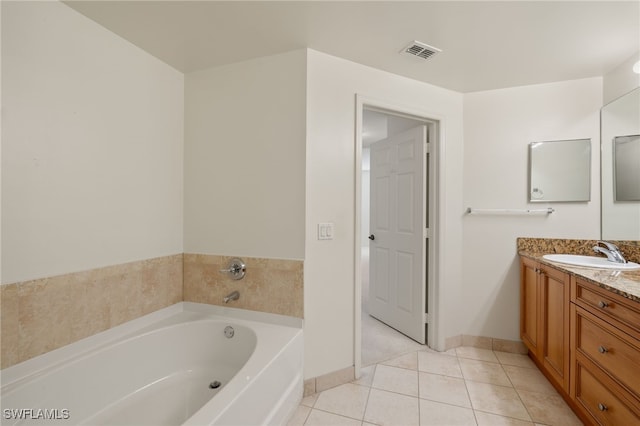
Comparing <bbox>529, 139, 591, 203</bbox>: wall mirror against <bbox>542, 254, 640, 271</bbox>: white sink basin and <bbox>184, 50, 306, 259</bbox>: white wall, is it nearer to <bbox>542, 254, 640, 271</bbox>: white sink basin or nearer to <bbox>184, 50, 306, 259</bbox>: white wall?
<bbox>542, 254, 640, 271</bbox>: white sink basin

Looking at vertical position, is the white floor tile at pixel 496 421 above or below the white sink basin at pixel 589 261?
below

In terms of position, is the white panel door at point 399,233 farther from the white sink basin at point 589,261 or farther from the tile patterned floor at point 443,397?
the white sink basin at point 589,261

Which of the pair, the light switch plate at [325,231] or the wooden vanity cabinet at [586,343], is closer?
the wooden vanity cabinet at [586,343]

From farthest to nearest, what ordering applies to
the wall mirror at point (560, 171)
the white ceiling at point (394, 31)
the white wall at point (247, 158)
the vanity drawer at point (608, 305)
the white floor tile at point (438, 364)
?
the wall mirror at point (560, 171)
the white floor tile at point (438, 364)
the white wall at point (247, 158)
the white ceiling at point (394, 31)
the vanity drawer at point (608, 305)

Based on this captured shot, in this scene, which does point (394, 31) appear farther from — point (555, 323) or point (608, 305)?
point (555, 323)

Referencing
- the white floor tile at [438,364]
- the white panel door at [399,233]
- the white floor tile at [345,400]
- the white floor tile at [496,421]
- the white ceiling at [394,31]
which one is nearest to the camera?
the white ceiling at [394,31]

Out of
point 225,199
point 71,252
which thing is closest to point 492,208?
point 225,199

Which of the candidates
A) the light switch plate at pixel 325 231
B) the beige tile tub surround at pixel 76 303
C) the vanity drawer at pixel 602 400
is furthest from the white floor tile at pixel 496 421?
the beige tile tub surround at pixel 76 303

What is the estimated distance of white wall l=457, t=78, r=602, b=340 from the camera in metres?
2.10

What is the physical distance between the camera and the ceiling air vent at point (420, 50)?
1.65 meters

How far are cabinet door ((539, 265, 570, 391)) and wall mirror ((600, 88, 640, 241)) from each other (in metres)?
0.71

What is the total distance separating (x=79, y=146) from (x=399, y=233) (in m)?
2.41

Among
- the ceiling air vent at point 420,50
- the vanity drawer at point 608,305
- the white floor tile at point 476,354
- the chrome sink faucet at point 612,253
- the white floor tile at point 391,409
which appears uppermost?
the ceiling air vent at point 420,50

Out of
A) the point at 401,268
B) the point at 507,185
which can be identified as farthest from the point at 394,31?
the point at 401,268
